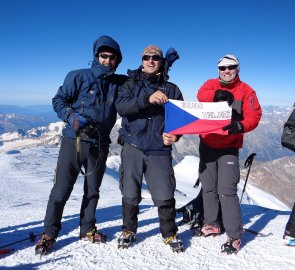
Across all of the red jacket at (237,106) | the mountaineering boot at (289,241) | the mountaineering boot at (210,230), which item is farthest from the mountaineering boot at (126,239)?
the mountaineering boot at (289,241)

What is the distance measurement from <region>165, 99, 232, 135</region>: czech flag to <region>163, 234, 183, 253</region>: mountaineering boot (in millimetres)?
2133

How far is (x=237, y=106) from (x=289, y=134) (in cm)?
116

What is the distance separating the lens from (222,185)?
640 cm

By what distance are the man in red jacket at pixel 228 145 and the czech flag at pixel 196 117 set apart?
0.58 feet

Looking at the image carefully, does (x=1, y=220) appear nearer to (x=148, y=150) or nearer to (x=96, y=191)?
(x=96, y=191)

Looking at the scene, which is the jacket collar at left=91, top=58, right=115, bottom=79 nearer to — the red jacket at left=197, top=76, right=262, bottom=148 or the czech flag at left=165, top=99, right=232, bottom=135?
the czech flag at left=165, top=99, right=232, bottom=135

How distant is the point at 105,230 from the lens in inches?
290

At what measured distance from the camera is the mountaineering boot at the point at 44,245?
5.62 metres

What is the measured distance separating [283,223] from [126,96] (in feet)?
19.3

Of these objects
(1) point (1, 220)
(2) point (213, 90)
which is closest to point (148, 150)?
(2) point (213, 90)

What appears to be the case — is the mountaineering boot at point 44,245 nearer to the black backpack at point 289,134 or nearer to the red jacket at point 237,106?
the red jacket at point 237,106

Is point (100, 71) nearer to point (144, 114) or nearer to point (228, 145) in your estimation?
Answer: point (144, 114)

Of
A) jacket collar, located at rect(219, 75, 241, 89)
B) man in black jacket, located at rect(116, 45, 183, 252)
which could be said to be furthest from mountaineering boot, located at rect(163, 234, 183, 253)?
jacket collar, located at rect(219, 75, 241, 89)

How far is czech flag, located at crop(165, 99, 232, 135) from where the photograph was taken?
20.1 feet
